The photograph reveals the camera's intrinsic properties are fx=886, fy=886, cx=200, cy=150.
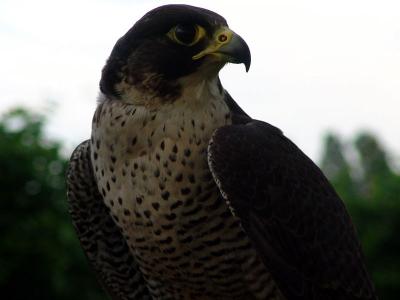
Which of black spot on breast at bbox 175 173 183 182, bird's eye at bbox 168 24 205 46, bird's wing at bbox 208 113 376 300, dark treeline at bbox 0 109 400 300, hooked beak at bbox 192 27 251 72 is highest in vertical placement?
bird's eye at bbox 168 24 205 46

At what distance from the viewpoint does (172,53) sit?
433 centimetres

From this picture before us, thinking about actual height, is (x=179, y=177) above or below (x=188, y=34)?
below

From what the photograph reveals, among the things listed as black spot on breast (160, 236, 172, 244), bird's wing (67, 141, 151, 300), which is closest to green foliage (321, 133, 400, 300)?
bird's wing (67, 141, 151, 300)

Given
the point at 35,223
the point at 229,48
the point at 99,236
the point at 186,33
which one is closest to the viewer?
the point at 229,48

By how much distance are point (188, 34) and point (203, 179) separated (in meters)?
0.72

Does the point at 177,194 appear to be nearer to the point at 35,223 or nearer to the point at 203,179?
the point at 203,179

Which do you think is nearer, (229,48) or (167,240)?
(229,48)

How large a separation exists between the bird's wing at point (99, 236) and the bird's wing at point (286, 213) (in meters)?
0.95

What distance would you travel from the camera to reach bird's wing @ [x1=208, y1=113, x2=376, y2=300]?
431 centimetres

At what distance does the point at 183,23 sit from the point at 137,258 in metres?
1.32

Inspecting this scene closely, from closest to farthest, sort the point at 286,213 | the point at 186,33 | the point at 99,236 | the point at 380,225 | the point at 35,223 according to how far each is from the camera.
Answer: the point at 186,33
the point at 286,213
the point at 99,236
the point at 35,223
the point at 380,225

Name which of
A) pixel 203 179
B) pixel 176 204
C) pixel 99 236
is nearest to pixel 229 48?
pixel 203 179

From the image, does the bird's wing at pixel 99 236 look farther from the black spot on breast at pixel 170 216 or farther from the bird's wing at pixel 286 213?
the bird's wing at pixel 286 213

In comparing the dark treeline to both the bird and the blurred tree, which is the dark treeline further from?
the bird
